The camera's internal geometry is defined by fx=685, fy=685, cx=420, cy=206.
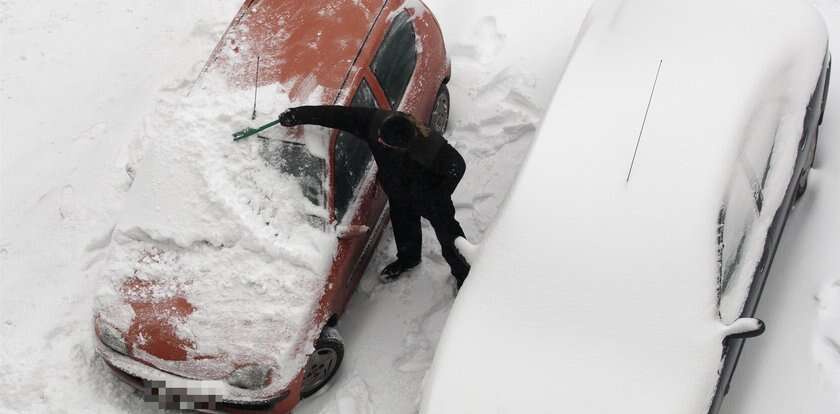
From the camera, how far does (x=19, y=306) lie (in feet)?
16.4

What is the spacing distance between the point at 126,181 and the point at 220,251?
2.06 m

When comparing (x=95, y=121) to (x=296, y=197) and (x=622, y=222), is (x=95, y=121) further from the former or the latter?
(x=622, y=222)

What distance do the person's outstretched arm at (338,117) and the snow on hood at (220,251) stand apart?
0.45 feet

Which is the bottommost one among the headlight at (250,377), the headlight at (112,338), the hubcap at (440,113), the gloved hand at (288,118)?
the headlight at (112,338)

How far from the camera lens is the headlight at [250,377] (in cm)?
387

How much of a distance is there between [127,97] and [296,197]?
9.77 ft

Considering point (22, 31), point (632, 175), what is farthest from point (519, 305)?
point (22, 31)

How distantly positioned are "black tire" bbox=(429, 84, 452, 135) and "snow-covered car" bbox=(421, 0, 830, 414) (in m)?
1.51

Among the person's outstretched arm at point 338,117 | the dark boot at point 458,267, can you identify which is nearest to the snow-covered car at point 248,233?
the person's outstretched arm at point 338,117

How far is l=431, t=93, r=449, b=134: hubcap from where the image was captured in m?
5.41

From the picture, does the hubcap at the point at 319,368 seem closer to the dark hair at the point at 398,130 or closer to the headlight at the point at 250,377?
the headlight at the point at 250,377

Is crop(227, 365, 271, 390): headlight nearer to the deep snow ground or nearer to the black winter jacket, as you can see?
the deep snow ground

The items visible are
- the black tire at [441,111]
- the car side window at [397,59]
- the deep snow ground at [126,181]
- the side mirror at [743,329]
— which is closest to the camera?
the side mirror at [743,329]

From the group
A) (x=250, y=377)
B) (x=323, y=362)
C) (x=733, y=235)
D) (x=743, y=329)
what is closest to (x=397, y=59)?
(x=323, y=362)
